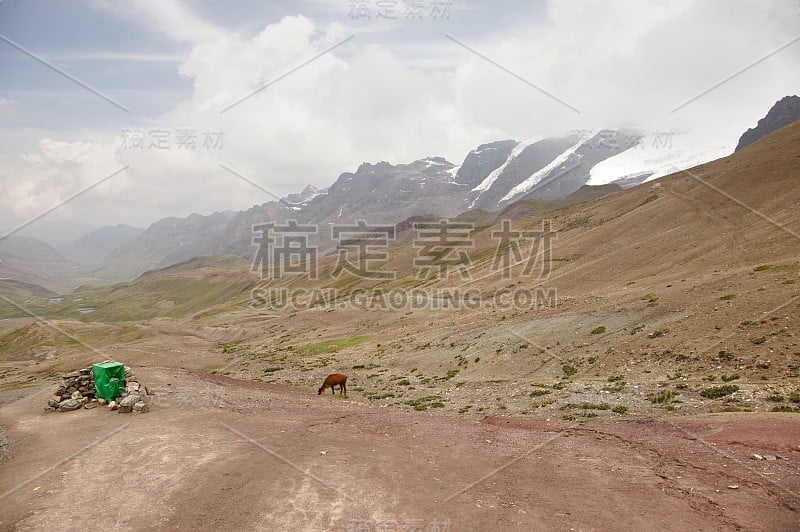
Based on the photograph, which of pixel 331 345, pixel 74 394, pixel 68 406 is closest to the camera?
pixel 68 406

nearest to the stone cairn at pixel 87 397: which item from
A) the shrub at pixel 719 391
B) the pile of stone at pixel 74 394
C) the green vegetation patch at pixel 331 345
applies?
the pile of stone at pixel 74 394

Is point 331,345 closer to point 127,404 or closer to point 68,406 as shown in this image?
point 68,406

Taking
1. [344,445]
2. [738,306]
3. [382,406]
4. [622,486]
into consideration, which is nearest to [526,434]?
[622,486]

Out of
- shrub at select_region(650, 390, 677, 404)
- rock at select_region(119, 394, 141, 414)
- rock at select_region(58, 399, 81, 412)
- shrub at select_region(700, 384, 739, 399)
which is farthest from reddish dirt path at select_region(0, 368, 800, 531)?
shrub at select_region(700, 384, 739, 399)

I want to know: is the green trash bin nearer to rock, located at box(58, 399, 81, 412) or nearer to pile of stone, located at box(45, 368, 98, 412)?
pile of stone, located at box(45, 368, 98, 412)

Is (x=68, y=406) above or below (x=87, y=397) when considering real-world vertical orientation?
below

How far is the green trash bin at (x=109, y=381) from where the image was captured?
25531mm

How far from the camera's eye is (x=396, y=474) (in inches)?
640

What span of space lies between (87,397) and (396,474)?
20.3m

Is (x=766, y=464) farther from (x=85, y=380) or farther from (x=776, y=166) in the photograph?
(x=776, y=166)

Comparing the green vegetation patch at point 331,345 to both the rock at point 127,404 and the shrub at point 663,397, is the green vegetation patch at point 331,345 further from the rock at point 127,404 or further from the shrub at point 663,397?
the shrub at point 663,397

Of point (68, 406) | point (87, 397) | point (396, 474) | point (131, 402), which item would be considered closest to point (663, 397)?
point (396, 474)

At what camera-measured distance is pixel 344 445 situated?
19.5 m

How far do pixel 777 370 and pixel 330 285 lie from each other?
165413 millimetres
